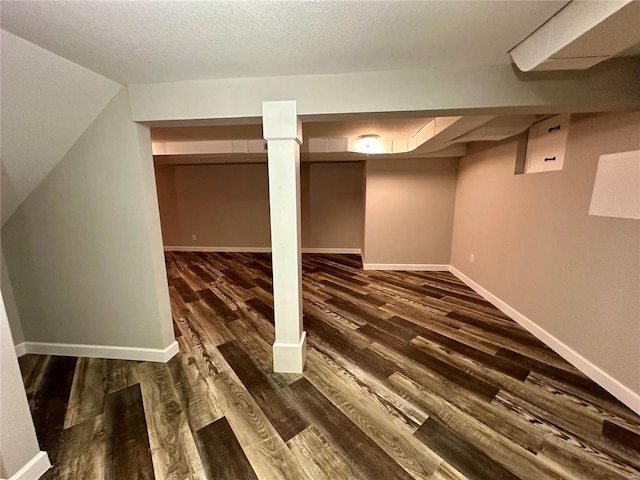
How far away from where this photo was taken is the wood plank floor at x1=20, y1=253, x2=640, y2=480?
1.33 m

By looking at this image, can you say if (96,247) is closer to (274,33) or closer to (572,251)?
(274,33)

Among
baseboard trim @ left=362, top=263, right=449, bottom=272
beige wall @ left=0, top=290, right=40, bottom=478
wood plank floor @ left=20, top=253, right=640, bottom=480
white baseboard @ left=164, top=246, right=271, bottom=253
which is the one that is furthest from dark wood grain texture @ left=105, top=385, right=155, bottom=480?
white baseboard @ left=164, top=246, right=271, bottom=253

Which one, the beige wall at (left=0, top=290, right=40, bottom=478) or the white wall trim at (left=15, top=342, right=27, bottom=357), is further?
the white wall trim at (left=15, top=342, right=27, bottom=357)

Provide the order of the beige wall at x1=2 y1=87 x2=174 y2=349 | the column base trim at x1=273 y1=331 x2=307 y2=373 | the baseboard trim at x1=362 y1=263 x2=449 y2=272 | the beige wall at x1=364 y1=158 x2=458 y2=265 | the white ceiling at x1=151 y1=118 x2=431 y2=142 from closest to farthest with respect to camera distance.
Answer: the beige wall at x1=2 y1=87 x2=174 y2=349, the column base trim at x1=273 y1=331 x2=307 y2=373, the white ceiling at x1=151 y1=118 x2=431 y2=142, the beige wall at x1=364 y1=158 x2=458 y2=265, the baseboard trim at x1=362 y1=263 x2=449 y2=272

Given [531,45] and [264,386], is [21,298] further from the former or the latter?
[531,45]

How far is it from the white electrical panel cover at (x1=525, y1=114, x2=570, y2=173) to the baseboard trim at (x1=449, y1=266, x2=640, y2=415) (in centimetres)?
154

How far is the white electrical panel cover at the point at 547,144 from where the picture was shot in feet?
7.54

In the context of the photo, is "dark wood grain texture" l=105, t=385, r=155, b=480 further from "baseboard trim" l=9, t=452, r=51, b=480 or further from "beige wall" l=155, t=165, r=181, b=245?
"beige wall" l=155, t=165, r=181, b=245

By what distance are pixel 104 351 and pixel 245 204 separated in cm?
404

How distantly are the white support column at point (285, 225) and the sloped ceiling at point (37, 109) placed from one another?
1127mm

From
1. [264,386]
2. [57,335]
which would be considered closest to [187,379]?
[264,386]

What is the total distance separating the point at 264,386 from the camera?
1.88 m

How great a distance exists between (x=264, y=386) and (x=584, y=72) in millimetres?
2863

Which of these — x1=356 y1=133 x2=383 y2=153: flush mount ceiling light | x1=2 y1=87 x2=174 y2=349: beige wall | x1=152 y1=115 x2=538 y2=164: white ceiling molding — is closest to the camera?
x1=2 y1=87 x2=174 y2=349: beige wall
